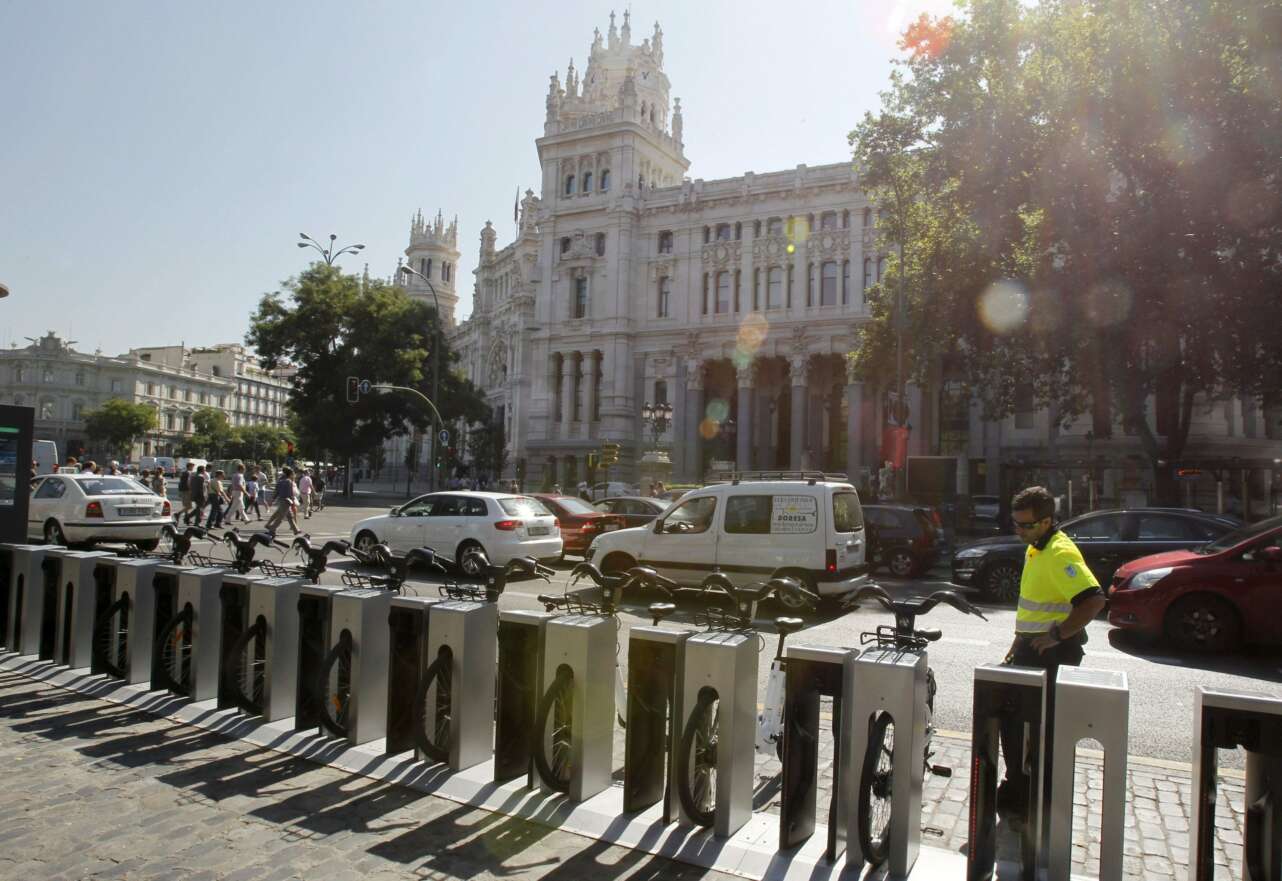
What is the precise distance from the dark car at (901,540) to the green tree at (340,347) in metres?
32.3

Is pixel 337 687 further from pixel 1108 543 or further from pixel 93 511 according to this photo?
pixel 93 511

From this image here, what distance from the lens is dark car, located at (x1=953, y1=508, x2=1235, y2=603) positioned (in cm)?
1351

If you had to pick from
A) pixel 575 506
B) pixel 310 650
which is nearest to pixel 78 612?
pixel 310 650

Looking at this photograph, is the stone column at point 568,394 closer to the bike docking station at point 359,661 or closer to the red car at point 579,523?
the red car at point 579,523

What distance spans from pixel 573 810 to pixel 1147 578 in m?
8.08

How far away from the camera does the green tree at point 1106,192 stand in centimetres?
2033

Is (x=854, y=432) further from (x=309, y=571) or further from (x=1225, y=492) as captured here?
(x=309, y=571)

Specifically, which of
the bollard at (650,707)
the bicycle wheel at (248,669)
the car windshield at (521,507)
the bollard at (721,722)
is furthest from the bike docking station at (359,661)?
the car windshield at (521,507)

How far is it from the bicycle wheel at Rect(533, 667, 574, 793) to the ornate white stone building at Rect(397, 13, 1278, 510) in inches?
1704

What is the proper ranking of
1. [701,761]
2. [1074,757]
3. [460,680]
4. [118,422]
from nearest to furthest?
[1074,757]
[701,761]
[460,680]
[118,422]

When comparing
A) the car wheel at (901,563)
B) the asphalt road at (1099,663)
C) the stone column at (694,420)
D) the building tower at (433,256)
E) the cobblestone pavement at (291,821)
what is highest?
the building tower at (433,256)

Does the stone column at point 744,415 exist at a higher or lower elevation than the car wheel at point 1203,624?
higher

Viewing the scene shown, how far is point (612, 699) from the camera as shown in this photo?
16.2 feet

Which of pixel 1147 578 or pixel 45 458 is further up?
pixel 45 458
